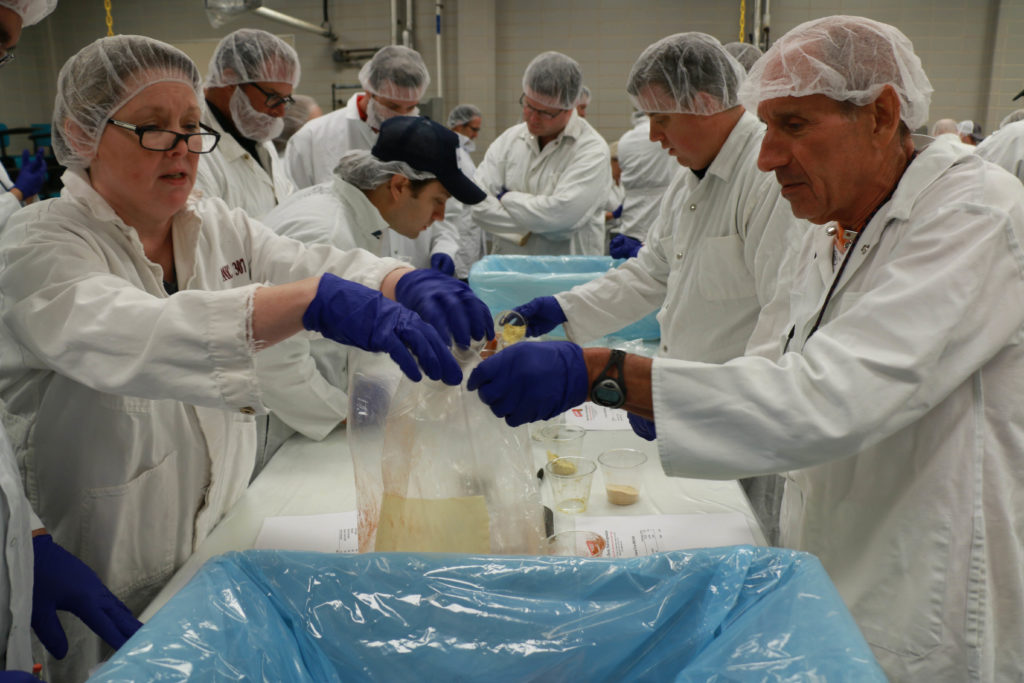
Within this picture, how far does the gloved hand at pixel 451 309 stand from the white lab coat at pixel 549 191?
2.44m

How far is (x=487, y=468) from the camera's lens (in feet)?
3.90

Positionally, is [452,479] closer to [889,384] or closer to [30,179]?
[889,384]

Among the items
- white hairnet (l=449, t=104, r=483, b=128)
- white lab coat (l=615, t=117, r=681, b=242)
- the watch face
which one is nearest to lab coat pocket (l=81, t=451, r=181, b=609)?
the watch face

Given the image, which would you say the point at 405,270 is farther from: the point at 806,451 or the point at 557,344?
the point at 806,451

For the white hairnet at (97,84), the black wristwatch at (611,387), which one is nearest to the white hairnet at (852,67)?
the black wristwatch at (611,387)

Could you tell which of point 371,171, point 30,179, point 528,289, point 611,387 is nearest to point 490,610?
point 611,387

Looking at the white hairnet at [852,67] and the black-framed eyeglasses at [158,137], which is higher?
the white hairnet at [852,67]

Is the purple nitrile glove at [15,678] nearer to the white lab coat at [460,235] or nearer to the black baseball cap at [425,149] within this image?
the black baseball cap at [425,149]

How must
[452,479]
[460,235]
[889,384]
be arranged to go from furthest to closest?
[460,235]
[452,479]
[889,384]

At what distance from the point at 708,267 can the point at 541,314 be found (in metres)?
0.49

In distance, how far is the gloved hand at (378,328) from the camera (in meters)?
1.11

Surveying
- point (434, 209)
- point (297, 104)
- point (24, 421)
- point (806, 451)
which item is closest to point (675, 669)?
point (806, 451)

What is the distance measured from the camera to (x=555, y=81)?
384cm

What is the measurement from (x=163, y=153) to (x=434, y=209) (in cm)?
99
